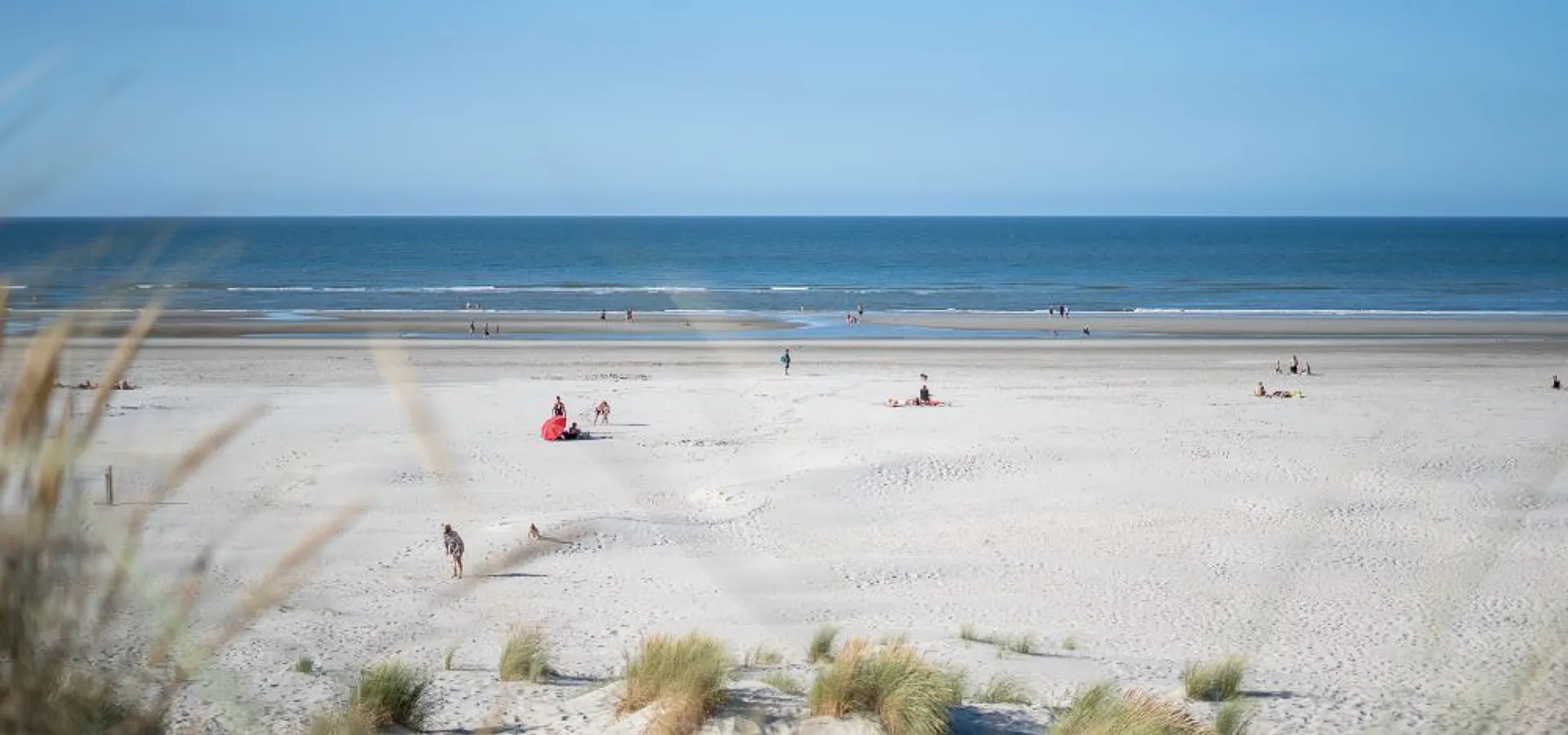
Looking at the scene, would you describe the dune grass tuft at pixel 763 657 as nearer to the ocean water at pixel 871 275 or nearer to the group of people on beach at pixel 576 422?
the group of people on beach at pixel 576 422

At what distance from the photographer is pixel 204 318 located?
49844 mm

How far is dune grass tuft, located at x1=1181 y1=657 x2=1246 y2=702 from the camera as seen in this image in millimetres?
8195

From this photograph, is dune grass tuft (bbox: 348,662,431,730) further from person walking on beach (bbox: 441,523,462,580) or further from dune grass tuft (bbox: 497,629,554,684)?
person walking on beach (bbox: 441,523,462,580)

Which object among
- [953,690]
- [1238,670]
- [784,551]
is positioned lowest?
[784,551]

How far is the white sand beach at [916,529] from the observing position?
8773 millimetres

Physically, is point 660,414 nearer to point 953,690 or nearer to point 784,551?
point 784,551

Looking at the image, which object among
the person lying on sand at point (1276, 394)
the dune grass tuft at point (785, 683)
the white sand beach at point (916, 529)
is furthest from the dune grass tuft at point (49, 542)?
the person lying on sand at point (1276, 394)

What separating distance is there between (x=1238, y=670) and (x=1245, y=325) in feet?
146

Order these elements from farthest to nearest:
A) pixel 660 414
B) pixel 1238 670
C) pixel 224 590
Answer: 1. pixel 660 414
2. pixel 224 590
3. pixel 1238 670

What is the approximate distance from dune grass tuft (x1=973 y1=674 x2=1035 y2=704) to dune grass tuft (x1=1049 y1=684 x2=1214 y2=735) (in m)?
1.09

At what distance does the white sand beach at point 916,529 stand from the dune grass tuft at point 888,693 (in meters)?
0.27

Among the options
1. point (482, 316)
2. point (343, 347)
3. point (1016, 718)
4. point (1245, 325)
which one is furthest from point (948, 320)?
point (1016, 718)

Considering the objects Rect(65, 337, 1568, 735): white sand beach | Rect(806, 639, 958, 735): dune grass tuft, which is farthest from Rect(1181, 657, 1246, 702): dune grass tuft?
Rect(806, 639, 958, 735): dune grass tuft

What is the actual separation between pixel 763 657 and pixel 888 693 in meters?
3.73
